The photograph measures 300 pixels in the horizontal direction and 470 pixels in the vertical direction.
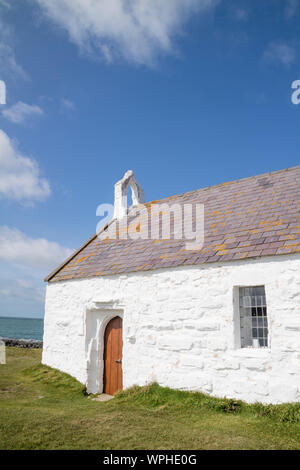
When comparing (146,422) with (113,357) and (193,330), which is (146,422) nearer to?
(193,330)

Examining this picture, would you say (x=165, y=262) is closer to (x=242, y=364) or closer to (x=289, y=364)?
(x=242, y=364)

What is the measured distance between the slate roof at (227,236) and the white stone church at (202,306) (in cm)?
4

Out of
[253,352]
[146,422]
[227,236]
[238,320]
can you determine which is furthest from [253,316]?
[146,422]

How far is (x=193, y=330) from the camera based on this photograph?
7.77 m

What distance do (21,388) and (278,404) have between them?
719cm

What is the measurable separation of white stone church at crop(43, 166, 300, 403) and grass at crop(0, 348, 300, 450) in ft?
1.31

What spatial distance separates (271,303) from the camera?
687cm

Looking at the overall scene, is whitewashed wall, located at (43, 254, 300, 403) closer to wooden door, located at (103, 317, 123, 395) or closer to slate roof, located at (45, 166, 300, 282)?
wooden door, located at (103, 317, 123, 395)

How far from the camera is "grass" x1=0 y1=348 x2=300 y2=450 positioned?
5055mm

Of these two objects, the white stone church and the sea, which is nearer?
the white stone church

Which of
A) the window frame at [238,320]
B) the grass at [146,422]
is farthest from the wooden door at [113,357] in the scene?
the window frame at [238,320]

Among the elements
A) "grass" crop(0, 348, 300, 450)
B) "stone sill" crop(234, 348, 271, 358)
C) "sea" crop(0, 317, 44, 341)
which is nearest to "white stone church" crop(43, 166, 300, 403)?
"stone sill" crop(234, 348, 271, 358)

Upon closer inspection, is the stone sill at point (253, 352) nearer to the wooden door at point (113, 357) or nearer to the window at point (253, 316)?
the window at point (253, 316)
